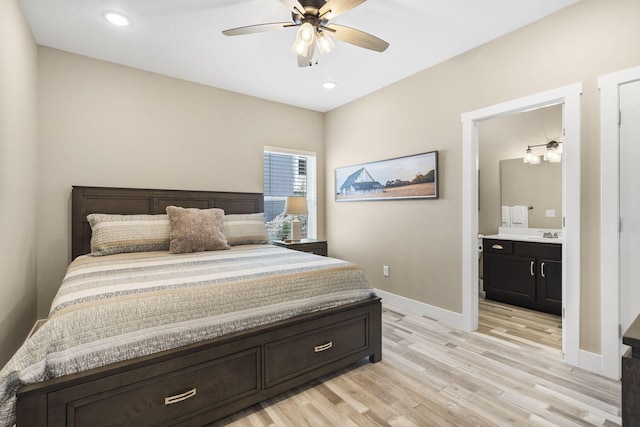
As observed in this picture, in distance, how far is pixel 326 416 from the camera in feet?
5.71

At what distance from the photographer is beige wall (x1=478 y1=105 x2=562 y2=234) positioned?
12.8 ft

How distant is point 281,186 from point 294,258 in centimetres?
213

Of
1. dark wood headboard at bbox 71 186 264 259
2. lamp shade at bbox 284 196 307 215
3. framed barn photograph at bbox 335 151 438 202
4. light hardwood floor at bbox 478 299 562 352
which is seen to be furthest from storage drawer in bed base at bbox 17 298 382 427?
dark wood headboard at bbox 71 186 264 259

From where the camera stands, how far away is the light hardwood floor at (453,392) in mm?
1715

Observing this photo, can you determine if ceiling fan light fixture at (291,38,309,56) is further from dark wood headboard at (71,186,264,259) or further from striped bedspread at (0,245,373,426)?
dark wood headboard at (71,186,264,259)

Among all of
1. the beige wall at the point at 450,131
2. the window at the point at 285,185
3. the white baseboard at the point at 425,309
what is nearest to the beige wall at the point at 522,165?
the beige wall at the point at 450,131

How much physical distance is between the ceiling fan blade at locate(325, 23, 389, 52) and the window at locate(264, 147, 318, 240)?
2.27 meters

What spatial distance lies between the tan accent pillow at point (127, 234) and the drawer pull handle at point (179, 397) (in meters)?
1.62

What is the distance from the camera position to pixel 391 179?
3676 mm

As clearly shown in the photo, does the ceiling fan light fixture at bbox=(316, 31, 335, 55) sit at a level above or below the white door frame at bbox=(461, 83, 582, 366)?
above

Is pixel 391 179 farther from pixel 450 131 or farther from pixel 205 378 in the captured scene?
pixel 205 378

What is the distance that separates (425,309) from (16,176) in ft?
12.3

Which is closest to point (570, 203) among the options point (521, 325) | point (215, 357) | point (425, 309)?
point (521, 325)

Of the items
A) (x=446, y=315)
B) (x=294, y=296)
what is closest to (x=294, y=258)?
(x=294, y=296)
